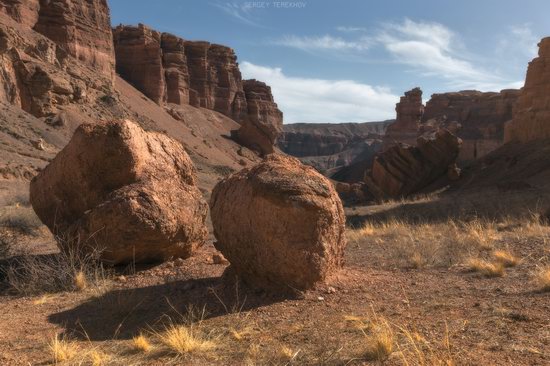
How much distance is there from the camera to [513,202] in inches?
618

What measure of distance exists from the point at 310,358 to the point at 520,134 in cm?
2580

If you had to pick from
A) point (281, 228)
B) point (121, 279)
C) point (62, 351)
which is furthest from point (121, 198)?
point (62, 351)

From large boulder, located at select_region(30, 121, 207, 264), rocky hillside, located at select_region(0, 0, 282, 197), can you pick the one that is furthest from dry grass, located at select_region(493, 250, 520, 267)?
rocky hillside, located at select_region(0, 0, 282, 197)

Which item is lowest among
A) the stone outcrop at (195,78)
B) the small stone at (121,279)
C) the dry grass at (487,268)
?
the small stone at (121,279)

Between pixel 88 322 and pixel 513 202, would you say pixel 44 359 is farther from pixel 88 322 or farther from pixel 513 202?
pixel 513 202

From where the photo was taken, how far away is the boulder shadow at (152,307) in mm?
4590

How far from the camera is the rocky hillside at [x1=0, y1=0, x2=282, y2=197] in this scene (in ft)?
98.9

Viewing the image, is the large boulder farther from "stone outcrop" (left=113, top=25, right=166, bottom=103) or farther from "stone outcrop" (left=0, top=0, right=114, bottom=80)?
"stone outcrop" (left=113, top=25, right=166, bottom=103)

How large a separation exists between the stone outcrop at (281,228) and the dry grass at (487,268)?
1870 mm

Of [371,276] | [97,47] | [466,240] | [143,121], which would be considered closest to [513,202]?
[466,240]

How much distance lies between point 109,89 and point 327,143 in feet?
321

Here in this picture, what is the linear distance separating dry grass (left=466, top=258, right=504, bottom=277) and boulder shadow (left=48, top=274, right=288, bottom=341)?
2617 mm

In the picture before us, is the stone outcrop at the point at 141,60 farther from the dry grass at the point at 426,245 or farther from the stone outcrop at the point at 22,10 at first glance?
the dry grass at the point at 426,245

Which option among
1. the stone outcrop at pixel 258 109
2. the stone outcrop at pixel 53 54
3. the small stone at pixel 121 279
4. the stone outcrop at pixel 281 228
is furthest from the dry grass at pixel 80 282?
the stone outcrop at pixel 258 109
